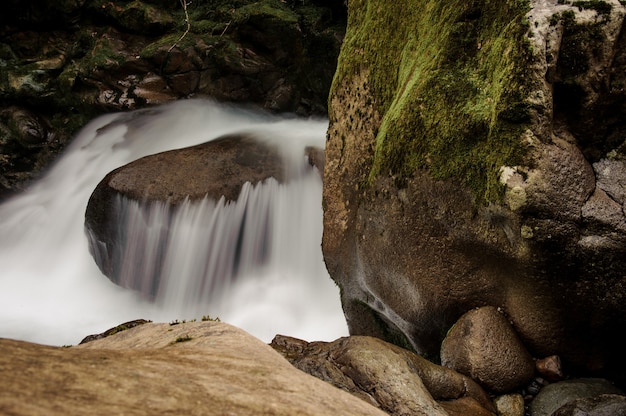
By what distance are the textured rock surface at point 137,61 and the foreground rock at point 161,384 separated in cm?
1105

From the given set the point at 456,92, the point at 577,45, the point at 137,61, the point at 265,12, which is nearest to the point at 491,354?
the point at 456,92

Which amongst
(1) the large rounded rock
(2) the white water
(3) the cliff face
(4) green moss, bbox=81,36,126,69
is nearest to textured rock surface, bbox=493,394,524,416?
(3) the cliff face

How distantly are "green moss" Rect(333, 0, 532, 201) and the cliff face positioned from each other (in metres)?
0.01

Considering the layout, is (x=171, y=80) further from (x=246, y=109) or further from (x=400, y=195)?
(x=400, y=195)

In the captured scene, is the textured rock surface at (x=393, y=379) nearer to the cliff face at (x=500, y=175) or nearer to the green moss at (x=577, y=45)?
the cliff face at (x=500, y=175)

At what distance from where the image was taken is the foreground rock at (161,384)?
1465 mm

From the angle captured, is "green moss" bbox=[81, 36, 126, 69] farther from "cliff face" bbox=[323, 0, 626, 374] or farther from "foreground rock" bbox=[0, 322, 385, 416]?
"foreground rock" bbox=[0, 322, 385, 416]

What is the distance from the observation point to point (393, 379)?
3.54 m

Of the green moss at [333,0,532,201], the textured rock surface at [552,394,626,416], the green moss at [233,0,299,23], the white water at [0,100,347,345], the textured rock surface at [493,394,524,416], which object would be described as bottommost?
the white water at [0,100,347,345]

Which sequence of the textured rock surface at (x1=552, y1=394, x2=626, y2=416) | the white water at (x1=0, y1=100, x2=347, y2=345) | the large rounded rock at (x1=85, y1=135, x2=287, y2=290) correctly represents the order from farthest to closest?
the large rounded rock at (x1=85, y1=135, x2=287, y2=290)
the white water at (x1=0, y1=100, x2=347, y2=345)
the textured rock surface at (x1=552, y1=394, x2=626, y2=416)

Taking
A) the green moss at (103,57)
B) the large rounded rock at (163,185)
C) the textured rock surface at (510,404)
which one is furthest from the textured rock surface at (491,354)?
the green moss at (103,57)

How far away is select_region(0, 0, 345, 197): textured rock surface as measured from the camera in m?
12.3

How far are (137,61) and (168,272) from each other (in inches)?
253

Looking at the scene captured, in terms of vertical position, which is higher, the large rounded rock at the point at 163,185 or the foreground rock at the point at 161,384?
the foreground rock at the point at 161,384
